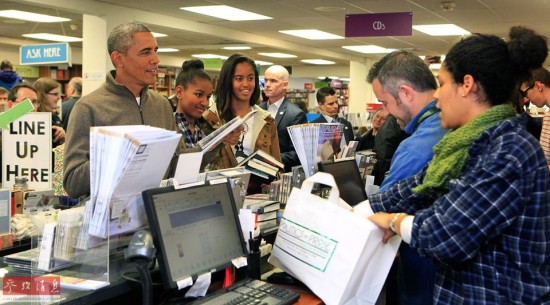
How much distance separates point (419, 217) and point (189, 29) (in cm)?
872

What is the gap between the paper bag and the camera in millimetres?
1775

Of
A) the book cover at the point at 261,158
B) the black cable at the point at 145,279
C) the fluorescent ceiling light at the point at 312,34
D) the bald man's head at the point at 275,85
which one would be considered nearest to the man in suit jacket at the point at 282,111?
the bald man's head at the point at 275,85

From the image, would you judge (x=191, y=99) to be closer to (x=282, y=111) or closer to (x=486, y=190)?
(x=282, y=111)

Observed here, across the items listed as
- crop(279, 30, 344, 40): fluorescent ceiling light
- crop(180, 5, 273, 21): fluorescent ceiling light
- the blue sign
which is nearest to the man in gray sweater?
the blue sign

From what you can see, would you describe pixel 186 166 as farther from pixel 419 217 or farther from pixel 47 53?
pixel 47 53

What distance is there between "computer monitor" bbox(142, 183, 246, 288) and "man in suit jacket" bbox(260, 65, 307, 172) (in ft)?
5.80

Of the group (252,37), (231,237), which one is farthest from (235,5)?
(231,237)

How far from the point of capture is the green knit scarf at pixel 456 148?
1645 mm

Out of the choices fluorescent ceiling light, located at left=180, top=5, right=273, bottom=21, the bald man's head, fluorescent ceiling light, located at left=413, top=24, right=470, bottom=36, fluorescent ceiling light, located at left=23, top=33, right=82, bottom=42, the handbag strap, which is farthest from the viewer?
fluorescent ceiling light, located at left=23, top=33, right=82, bottom=42

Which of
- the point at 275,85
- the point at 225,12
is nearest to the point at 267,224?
the point at 275,85

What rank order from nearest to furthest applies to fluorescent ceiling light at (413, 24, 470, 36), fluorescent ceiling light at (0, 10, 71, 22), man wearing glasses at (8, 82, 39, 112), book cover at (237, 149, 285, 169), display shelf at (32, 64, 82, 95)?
book cover at (237, 149, 285, 169)
man wearing glasses at (8, 82, 39, 112)
fluorescent ceiling light at (0, 10, 71, 22)
fluorescent ceiling light at (413, 24, 470, 36)
display shelf at (32, 64, 82, 95)

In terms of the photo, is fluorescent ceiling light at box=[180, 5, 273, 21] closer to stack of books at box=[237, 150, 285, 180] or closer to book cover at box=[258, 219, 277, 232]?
stack of books at box=[237, 150, 285, 180]

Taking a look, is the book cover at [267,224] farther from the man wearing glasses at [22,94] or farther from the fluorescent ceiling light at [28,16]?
the fluorescent ceiling light at [28,16]

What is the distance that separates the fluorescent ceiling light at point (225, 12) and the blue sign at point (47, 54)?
6.26 ft
